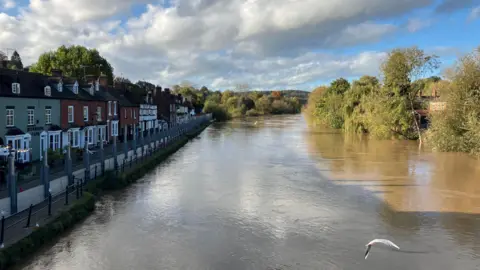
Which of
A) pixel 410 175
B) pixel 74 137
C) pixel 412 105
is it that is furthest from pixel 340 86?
pixel 74 137

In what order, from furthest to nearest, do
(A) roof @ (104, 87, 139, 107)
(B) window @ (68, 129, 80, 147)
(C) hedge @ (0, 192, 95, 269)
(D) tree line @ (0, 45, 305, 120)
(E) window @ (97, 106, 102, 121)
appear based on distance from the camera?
1. (D) tree line @ (0, 45, 305, 120)
2. (A) roof @ (104, 87, 139, 107)
3. (E) window @ (97, 106, 102, 121)
4. (B) window @ (68, 129, 80, 147)
5. (C) hedge @ (0, 192, 95, 269)

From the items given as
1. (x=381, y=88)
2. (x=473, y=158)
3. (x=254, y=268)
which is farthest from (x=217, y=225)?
(x=381, y=88)

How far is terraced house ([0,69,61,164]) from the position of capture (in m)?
20.0

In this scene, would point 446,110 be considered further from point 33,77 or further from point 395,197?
point 33,77

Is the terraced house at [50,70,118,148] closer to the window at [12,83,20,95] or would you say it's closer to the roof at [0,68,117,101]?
the roof at [0,68,117,101]

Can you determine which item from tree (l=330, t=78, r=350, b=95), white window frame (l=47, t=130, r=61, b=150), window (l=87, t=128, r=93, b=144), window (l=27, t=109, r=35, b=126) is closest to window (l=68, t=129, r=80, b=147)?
white window frame (l=47, t=130, r=61, b=150)

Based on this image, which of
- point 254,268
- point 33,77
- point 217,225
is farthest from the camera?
point 33,77

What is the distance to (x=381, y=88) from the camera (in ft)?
152

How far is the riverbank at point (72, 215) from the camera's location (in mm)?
10047

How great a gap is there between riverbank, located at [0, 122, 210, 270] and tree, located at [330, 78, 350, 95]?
55.8 metres

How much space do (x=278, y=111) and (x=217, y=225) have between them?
144 meters

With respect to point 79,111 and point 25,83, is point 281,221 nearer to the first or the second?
point 25,83

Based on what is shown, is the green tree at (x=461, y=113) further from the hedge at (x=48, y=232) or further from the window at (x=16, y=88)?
the window at (x=16, y=88)

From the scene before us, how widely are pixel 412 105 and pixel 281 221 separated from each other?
34.8 m
